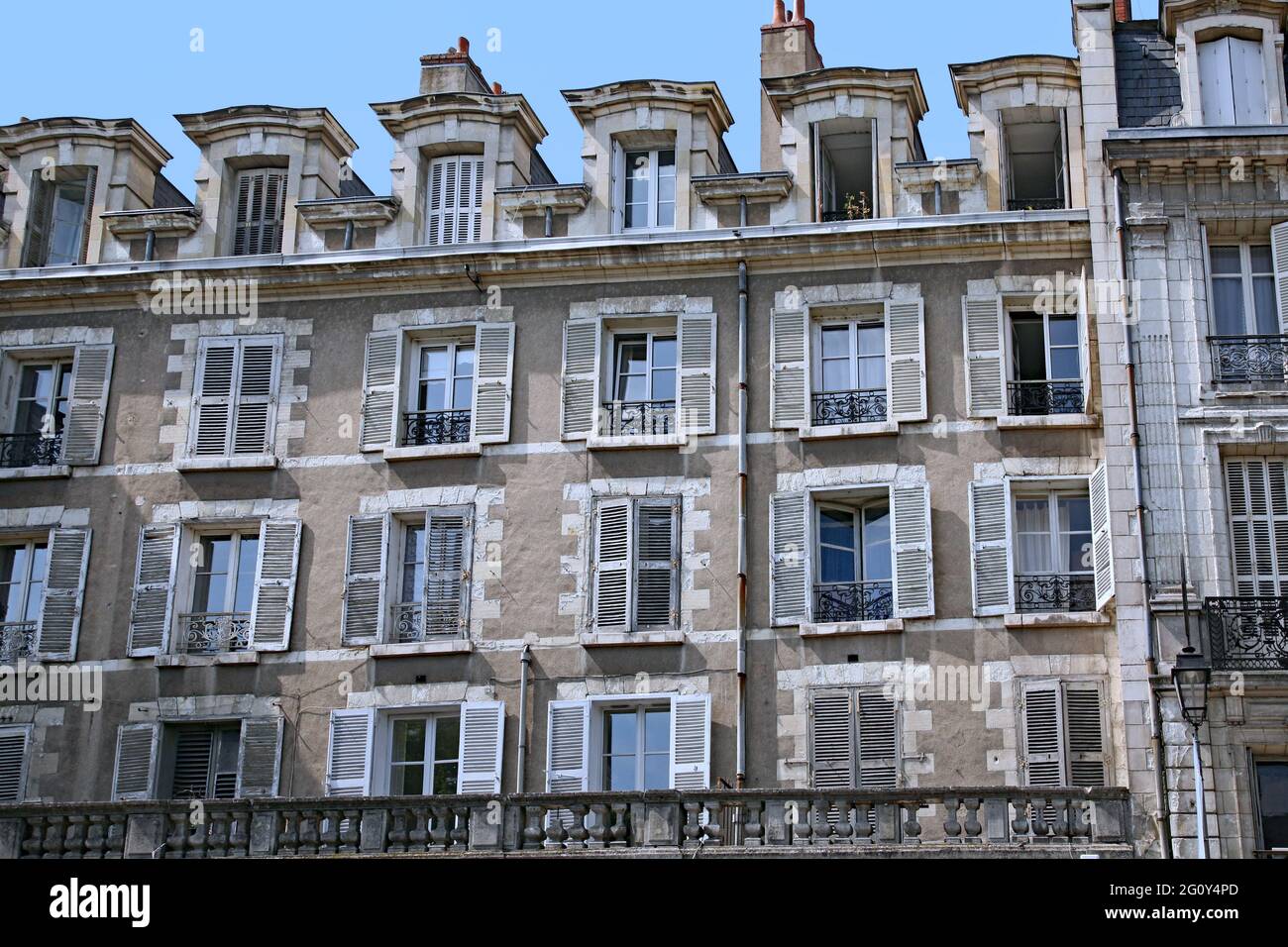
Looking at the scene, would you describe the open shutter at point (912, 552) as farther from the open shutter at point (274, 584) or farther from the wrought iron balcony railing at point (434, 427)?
the open shutter at point (274, 584)

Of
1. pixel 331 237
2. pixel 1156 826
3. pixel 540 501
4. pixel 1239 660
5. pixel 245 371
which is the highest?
pixel 331 237

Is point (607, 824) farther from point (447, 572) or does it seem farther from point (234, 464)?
point (234, 464)

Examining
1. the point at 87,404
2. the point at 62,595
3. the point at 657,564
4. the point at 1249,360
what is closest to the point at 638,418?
the point at 657,564

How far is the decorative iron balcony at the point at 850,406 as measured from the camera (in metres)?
24.9

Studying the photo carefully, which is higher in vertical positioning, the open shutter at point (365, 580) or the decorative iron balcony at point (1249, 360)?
the decorative iron balcony at point (1249, 360)

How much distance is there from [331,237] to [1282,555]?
11891 millimetres

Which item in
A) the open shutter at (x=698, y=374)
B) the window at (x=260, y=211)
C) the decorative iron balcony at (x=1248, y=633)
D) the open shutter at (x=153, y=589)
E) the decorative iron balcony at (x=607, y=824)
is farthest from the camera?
the window at (x=260, y=211)

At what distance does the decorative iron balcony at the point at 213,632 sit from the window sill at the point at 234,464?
1734 millimetres

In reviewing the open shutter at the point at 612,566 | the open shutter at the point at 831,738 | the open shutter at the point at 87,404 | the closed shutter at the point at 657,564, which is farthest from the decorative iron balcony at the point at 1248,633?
the open shutter at the point at 87,404

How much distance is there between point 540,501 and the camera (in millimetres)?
25016

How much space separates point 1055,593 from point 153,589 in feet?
33.9

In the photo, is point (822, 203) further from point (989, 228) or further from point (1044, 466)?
point (1044, 466)

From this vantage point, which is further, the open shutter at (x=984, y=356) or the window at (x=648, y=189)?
the window at (x=648, y=189)

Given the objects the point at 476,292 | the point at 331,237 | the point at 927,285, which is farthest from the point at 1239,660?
the point at 331,237
